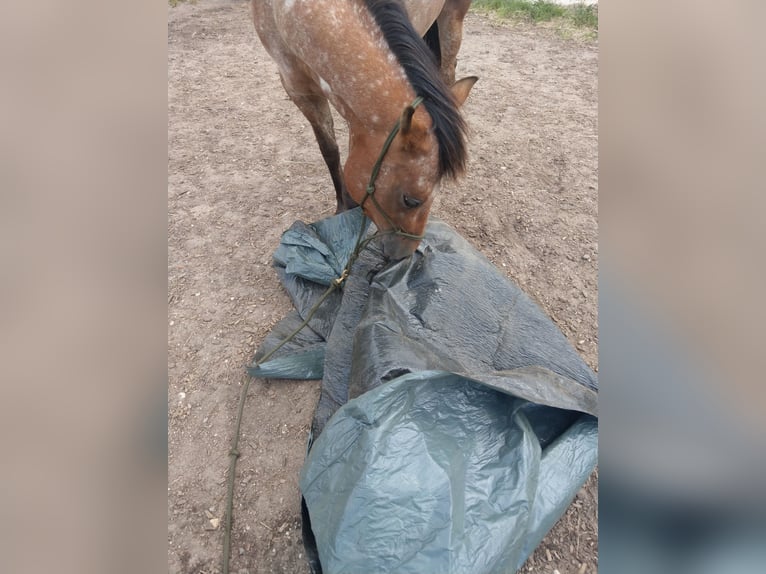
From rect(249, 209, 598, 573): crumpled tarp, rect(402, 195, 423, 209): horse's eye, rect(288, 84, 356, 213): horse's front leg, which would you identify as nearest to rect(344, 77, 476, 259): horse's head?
rect(402, 195, 423, 209): horse's eye

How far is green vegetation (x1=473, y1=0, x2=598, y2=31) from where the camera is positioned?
5.50 meters

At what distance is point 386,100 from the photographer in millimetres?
1773

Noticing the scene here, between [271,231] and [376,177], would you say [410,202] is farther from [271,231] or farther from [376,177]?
[271,231]

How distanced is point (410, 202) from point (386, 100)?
0.41m

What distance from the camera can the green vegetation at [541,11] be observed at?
18.1ft

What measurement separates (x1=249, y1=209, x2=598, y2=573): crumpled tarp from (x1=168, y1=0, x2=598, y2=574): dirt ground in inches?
13.1

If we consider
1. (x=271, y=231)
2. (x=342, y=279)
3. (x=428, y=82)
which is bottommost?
(x=271, y=231)

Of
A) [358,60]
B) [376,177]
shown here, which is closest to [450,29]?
[358,60]

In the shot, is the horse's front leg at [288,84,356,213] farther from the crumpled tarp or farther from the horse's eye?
the crumpled tarp

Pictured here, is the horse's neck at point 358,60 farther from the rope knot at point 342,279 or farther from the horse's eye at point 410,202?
the rope knot at point 342,279
